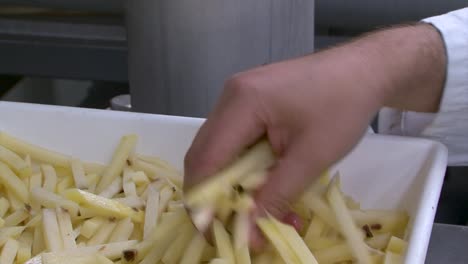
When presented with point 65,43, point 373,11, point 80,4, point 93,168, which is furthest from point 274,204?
point 65,43

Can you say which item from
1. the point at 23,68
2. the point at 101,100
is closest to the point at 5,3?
the point at 23,68

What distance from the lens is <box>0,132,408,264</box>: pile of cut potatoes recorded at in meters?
0.70

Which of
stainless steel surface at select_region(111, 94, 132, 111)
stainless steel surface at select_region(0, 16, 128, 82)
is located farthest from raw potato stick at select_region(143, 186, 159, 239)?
stainless steel surface at select_region(0, 16, 128, 82)

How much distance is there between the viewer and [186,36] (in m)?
0.90

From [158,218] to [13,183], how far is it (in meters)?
0.18

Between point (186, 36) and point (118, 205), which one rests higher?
point (186, 36)

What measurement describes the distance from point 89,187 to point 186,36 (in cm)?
21

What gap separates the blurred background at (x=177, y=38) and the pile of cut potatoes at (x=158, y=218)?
0.10 m

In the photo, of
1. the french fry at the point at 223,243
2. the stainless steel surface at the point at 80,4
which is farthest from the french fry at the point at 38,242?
the stainless steel surface at the point at 80,4

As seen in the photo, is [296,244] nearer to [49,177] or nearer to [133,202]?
[133,202]

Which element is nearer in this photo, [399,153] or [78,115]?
[399,153]

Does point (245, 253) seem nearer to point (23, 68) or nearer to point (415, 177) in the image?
point (415, 177)

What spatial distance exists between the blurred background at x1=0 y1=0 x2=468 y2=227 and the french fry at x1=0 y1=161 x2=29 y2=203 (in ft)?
0.62

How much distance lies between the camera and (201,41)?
0.90 meters
